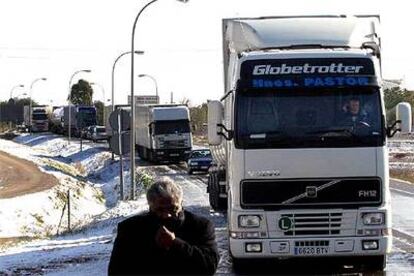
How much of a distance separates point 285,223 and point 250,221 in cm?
50

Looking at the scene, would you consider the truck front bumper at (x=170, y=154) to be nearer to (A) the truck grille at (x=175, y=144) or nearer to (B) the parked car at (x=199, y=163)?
(A) the truck grille at (x=175, y=144)

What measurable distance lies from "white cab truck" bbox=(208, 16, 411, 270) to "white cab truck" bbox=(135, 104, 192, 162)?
42603 mm

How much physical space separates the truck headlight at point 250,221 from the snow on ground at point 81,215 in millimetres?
1842

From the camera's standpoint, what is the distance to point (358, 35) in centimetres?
1350

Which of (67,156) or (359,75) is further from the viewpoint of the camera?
(67,156)

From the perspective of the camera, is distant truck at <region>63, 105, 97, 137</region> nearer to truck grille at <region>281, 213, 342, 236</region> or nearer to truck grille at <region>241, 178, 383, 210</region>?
truck grille at <region>241, 178, 383, 210</region>

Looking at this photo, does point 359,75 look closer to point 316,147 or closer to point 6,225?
point 316,147

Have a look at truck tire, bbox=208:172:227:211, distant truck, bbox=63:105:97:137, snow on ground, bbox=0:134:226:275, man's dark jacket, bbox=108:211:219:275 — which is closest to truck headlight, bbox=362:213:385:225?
snow on ground, bbox=0:134:226:275

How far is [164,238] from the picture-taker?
595cm

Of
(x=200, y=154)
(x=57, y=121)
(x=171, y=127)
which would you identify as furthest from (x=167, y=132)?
(x=57, y=121)

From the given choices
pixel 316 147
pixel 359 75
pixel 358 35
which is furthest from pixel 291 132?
pixel 358 35

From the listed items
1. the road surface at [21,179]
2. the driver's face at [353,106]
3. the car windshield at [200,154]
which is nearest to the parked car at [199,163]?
the car windshield at [200,154]

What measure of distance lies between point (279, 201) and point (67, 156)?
65207mm

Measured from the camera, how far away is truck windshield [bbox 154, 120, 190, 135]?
5659 centimetres
